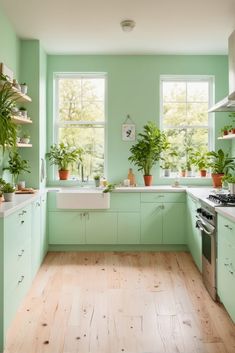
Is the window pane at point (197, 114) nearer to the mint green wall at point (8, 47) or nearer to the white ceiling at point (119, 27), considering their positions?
the white ceiling at point (119, 27)

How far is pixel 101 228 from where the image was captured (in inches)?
175

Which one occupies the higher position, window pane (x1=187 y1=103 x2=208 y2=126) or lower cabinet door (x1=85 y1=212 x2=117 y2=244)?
window pane (x1=187 y1=103 x2=208 y2=126)

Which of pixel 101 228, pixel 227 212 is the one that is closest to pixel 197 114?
pixel 101 228

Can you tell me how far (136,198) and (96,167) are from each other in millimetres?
943

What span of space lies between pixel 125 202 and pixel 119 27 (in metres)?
2.16

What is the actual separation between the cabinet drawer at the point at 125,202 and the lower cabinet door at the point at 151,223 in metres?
0.10

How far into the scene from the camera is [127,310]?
285 centimetres

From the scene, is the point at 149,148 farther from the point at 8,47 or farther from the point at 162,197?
the point at 8,47

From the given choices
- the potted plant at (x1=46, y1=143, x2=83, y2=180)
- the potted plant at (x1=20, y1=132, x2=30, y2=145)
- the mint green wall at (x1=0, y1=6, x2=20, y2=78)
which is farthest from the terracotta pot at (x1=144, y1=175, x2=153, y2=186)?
the mint green wall at (x1=0, y1=6, x2=20, y2=78)

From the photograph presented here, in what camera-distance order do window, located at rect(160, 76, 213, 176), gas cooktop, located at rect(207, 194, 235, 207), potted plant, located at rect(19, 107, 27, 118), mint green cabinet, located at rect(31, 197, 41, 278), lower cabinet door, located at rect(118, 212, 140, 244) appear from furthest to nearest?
window, located at rect(160, 76, 213, 176) < lower cabinet door, located at rect(118, 212, 140, 244) < potted plant, located at rect(19, 107, 27, 118) < mint green cabinet, located at rect(31, 197, 41, 278) < gas cooktop, located at rect(207, 194, 235, 207)

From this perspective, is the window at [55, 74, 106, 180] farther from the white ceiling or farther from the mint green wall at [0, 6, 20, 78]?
the mint green wall at [0, 6, 20, 78]

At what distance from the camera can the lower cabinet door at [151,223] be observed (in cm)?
445

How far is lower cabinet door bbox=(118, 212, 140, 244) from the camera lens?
4.46m

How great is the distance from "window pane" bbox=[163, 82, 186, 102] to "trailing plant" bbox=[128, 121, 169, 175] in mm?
Result: 538
